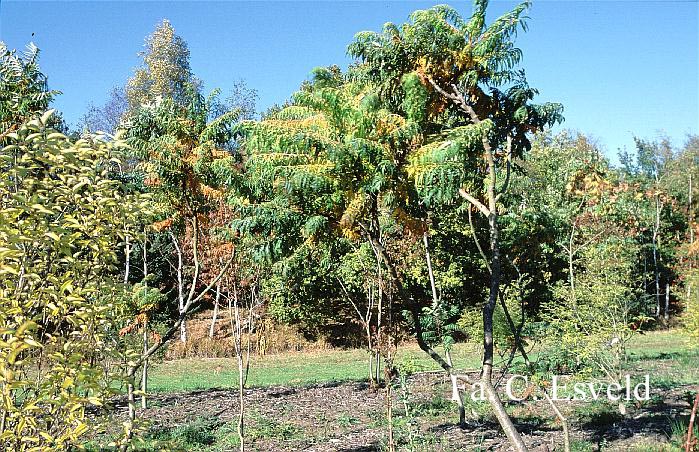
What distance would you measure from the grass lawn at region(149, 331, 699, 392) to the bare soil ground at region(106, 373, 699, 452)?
43.9 inches

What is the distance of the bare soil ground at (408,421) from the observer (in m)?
6.61

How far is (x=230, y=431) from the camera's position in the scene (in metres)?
7.79

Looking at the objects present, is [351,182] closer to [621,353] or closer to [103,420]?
[103,420]

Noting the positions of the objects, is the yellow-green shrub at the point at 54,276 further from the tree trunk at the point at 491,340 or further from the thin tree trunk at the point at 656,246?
the thin tree trunk at the point at 656,246

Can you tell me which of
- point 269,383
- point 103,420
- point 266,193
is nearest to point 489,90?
point 266,193

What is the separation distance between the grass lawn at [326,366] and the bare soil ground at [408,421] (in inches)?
43.9

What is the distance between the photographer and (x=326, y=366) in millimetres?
16234

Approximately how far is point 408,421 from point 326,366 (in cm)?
1012

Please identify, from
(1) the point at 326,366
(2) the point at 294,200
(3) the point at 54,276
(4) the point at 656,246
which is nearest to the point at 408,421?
(2) the point at 294,200

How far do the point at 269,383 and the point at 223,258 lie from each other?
434 cm

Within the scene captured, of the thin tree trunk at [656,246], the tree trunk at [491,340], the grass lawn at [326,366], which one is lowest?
the grass lawn at [326,366]

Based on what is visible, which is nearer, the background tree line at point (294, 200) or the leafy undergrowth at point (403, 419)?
the background tree line at point (294, 200)

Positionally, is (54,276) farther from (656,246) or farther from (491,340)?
(656,246)

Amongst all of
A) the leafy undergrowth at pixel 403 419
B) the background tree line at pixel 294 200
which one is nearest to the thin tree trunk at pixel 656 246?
the leafy undergrowth at pixel 403 419
